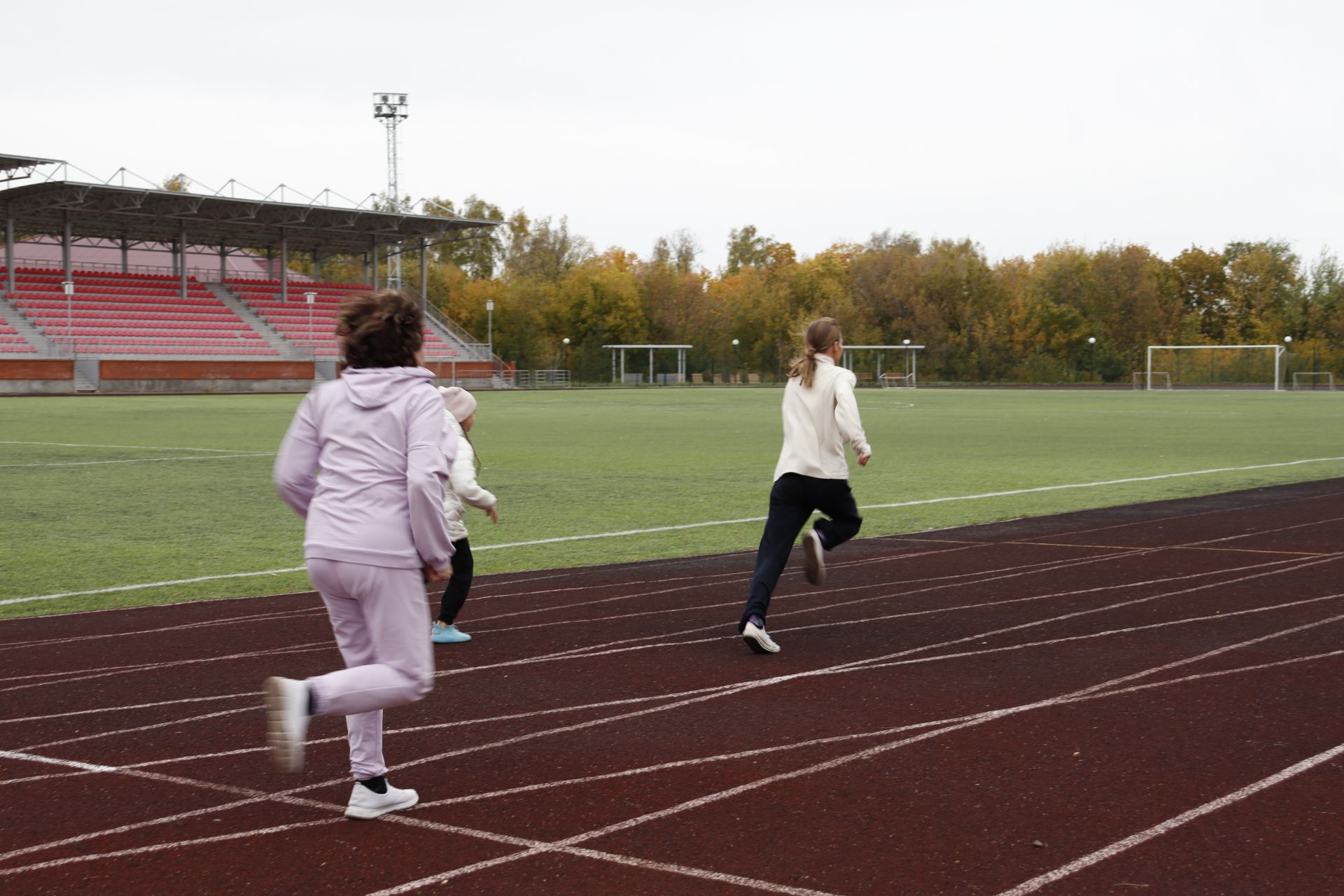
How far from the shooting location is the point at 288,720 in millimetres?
3883

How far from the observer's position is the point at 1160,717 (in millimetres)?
5441

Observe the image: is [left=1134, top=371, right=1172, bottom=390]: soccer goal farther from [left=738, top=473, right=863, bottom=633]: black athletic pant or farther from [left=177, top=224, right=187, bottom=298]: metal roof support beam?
[left=738, top=473, right=863, bottom=633]: black athletic pant

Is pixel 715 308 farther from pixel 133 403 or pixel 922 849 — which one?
pixel 922 849

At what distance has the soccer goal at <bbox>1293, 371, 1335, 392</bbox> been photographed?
243 feet

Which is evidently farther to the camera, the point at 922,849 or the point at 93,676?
the point at 93,676

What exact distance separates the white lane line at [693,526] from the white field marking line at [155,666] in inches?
95.8

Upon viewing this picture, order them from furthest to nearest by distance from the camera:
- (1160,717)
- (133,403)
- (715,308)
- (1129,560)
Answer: (715,308) < (133,403) < (1129,560) < (1160,717)

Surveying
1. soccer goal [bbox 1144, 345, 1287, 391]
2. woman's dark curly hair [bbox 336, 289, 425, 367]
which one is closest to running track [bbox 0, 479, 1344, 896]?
woman's dark curly hair [bbox 336, 289, 425, 367]

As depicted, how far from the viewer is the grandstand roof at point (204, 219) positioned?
188 feet

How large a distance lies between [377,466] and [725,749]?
5.91ft

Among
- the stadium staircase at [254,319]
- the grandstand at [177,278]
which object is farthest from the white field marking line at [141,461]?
the stadium staircase at [254,319]

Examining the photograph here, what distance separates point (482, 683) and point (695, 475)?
450 inches

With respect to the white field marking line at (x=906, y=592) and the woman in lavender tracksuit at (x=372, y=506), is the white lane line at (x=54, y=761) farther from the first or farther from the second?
the white field marking line at (x=906, y=592)

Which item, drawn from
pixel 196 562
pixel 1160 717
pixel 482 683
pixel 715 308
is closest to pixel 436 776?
pixel 482 683
